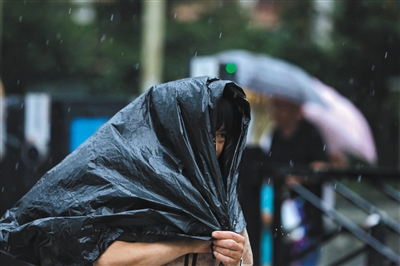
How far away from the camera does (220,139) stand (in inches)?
110

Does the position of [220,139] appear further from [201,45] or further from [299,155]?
[201,45]

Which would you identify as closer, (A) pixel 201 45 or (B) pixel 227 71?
(B) pixel 227 71

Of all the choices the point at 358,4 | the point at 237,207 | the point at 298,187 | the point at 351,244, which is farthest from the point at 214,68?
the point at 358,4

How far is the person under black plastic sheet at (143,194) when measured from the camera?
260 cm

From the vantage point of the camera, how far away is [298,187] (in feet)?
21.0

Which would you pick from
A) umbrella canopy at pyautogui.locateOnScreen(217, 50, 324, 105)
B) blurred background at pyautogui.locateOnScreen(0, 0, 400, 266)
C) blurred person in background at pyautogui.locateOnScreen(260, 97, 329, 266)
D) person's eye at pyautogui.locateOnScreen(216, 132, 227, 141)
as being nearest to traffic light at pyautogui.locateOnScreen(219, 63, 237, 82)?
blurred person in background at pyautogui.locateOnScreen(260, 97, 329, 266)

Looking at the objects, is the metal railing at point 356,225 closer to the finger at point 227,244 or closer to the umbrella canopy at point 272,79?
the umbrella canopy at point 272,79

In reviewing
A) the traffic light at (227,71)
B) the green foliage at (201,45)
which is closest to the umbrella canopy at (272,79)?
the traffic light at (227,71)

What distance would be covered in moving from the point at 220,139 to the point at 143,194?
0.37 metres

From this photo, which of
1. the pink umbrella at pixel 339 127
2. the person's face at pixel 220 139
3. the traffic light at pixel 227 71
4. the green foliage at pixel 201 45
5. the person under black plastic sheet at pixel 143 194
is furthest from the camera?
the green foliage at pixel 201 45

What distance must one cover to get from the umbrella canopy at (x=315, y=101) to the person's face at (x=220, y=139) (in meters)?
5.66

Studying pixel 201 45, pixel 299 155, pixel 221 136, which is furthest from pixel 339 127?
pixel 201 45

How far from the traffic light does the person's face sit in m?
2.99

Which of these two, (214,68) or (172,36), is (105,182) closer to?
(214,68)
